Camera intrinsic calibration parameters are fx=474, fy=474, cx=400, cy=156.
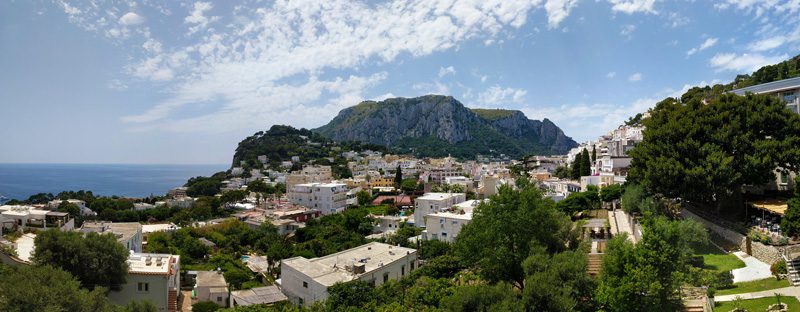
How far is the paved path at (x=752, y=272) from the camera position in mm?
14000

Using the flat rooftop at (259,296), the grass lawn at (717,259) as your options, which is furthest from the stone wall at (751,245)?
the flat rooftop at (259,296)

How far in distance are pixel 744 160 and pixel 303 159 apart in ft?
320

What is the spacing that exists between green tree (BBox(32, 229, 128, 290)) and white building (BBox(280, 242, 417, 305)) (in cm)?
704

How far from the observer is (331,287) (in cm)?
1872

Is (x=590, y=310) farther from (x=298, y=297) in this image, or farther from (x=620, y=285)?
(x=298, y=297)

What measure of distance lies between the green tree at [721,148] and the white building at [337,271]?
12214 mm

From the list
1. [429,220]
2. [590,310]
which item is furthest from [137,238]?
[590,310]

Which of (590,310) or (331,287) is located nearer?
(590,310)

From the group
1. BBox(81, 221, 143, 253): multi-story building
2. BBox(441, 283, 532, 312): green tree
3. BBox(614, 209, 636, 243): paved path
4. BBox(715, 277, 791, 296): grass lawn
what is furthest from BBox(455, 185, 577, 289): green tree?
BBox(81, 221, 143, 253): multi-story building

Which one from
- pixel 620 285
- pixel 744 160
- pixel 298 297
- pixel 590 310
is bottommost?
pixel 298 297

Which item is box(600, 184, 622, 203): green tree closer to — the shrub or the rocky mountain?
the shrub

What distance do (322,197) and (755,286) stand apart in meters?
45.5

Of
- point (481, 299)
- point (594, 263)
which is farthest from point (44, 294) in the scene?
point (594, 263)

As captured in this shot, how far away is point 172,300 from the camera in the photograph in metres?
19.3
